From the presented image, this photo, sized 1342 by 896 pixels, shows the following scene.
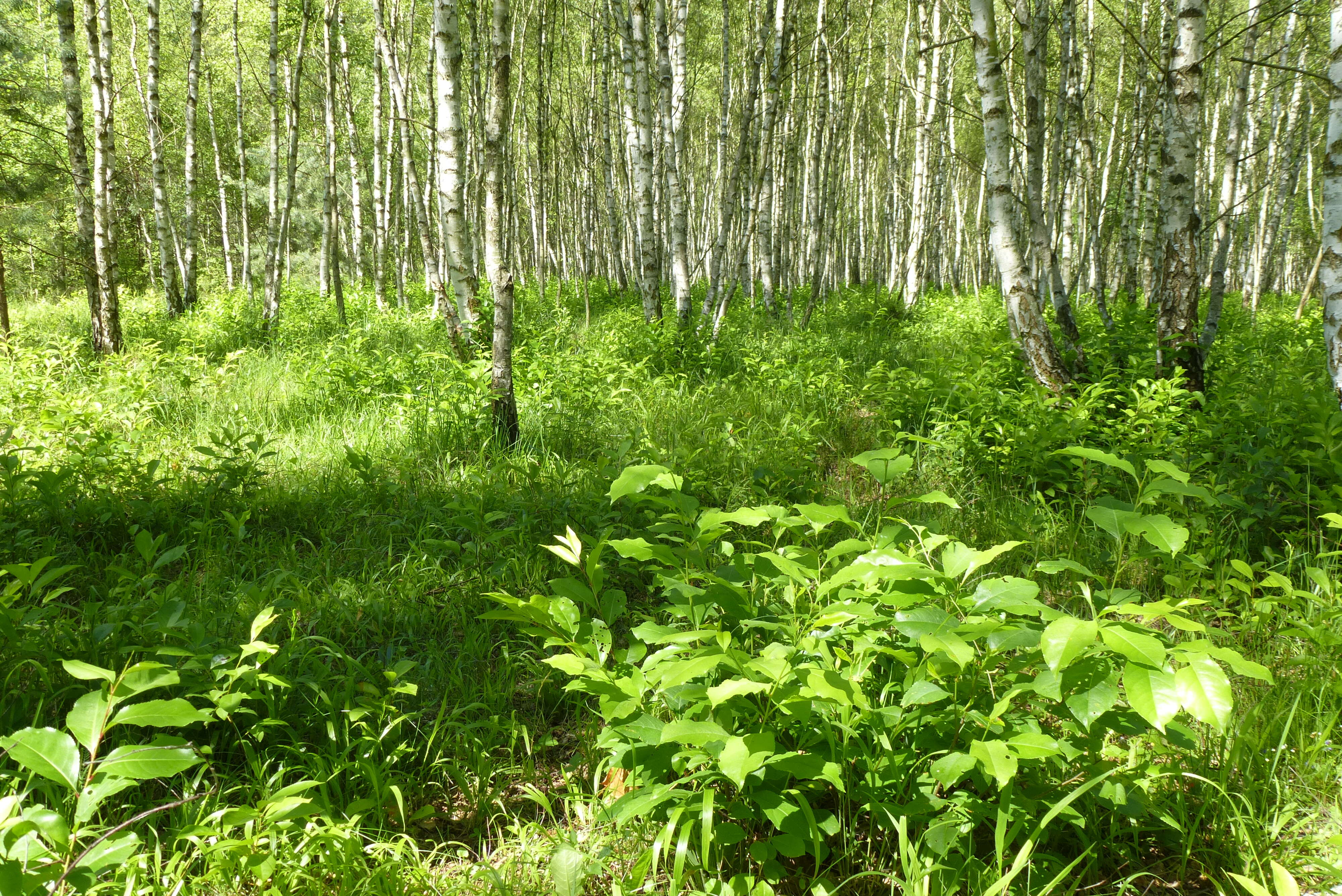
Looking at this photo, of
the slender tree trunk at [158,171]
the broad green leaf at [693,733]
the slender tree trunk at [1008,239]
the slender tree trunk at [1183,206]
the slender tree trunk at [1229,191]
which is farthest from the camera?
the slender tree trunk at [158,171]

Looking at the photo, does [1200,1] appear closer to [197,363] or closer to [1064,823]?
[1064,823]

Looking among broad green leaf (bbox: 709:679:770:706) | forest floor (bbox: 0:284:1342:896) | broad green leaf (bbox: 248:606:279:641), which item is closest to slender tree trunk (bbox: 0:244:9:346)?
forest floor (bbox: 0:284:1342:896)

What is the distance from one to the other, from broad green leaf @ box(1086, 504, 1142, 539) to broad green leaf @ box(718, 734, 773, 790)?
856mm

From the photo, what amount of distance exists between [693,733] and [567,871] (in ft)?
1.43

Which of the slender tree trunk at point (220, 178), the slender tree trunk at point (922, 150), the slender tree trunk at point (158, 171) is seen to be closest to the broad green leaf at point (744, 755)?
the slender tree trunk at point (158, 171)

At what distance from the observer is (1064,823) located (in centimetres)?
172

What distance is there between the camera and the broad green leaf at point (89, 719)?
4.50 feet

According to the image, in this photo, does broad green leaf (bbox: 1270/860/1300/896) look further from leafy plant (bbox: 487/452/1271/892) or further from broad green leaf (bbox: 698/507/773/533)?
broad green leaf (bbox: 698/507/773/533)

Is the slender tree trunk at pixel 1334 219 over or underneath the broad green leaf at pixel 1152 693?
over

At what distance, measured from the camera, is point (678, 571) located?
2314 millimetres

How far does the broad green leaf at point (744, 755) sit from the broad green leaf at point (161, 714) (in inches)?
39.8

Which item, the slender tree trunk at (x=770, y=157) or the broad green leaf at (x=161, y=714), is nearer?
the broad green leaf at (x=161, y=714)

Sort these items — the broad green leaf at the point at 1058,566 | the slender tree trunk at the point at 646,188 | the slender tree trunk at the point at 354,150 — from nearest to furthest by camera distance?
1. the broad green leaf at the point at 1058,566
2. the slender tree trunk at the point at 646,188
3. the slender tree trunk at the point at 354,150

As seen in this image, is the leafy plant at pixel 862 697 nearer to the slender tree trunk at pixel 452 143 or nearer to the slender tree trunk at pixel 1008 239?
the slender tree trunk at pixel 1008 239
